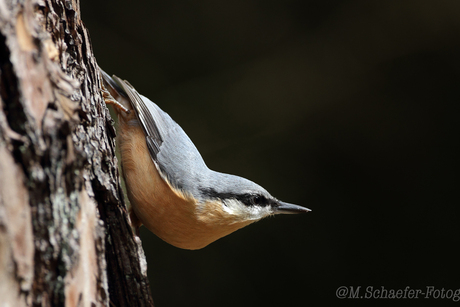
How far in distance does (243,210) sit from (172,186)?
412 mm

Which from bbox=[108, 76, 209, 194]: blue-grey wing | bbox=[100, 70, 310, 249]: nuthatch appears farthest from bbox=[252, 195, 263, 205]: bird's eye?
bbox=[108, 76, 209, 194]: blue-grey wing

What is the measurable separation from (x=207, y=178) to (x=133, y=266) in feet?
2.22

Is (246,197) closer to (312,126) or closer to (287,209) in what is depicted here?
(287,209)

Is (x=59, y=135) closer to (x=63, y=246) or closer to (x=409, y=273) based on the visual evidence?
(x=63, y=246)

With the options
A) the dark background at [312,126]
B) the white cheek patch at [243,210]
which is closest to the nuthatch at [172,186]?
the white cheek patch at [243,210]

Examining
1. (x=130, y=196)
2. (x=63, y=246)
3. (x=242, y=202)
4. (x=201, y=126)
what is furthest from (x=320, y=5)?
(x=63, y=246)

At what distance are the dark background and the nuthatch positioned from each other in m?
1.32

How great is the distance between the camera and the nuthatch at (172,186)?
1705 millimetres

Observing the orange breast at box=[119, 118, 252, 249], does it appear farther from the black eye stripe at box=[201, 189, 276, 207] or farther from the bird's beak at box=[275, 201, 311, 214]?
the bird's beak at box=[275, 201, 311, 214]

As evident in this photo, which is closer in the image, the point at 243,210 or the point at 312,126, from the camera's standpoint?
the point at 243,210

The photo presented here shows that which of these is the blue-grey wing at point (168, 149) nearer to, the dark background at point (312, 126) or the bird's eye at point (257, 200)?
the bird's eye at point (257, 200)

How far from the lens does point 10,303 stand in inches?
28.1

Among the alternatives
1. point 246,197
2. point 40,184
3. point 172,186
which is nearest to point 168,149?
point 172,186

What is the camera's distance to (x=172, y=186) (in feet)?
5.57
